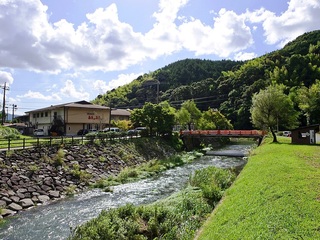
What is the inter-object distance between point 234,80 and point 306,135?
79309 mm

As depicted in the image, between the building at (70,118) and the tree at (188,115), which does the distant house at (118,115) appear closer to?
the building at (70,118)

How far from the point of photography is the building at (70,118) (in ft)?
162

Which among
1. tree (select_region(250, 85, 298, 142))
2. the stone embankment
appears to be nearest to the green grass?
the stone embankment

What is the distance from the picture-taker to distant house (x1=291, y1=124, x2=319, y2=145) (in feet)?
109

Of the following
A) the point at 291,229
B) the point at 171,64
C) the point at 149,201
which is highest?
the point at 171,64

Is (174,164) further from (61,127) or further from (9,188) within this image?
(61,127)

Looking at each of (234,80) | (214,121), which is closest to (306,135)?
(214,121)

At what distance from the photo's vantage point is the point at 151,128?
4891cm

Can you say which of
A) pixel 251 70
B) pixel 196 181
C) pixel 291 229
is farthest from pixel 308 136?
pixel 251 70

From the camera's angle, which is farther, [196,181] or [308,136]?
[308,136]

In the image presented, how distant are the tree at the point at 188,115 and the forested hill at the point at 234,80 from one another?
8847 millimetres

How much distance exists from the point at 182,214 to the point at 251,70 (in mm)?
107083

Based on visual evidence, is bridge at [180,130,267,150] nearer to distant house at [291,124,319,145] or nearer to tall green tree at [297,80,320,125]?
distant house at [291,124,319,145]

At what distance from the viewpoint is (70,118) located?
163ft
